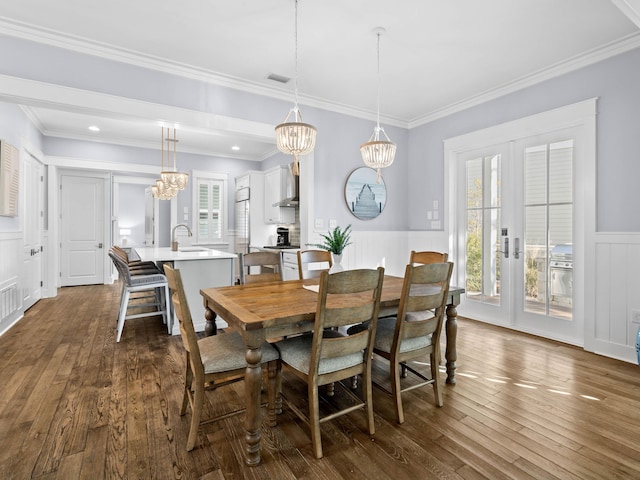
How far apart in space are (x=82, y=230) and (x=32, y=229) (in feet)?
5.85

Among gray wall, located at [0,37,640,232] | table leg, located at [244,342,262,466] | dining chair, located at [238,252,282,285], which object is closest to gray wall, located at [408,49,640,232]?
gray wall, located at [0,37,640,232]

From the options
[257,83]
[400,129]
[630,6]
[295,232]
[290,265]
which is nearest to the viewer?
[630,6]

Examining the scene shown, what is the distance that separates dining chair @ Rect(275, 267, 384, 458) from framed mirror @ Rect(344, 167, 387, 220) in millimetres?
2909

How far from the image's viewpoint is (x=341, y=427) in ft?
6.55

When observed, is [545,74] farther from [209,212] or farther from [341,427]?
[209,212]

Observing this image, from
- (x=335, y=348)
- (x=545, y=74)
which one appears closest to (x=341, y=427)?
(x=335, y=348)

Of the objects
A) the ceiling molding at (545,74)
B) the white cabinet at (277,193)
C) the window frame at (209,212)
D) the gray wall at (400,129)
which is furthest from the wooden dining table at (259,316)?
the window frame at (209,212)

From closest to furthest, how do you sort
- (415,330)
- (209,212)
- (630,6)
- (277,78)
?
1. (630,6)
2. (415,330)
3. (277,78)
4. (209,212)

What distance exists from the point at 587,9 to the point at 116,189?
8.34 m

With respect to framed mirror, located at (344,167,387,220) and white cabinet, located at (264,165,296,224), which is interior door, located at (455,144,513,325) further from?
white cabinet, located at (264,165,296,224)

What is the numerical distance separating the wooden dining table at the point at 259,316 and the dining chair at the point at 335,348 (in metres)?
0.15

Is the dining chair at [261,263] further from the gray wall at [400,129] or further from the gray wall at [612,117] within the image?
the gray wall at [612,117]

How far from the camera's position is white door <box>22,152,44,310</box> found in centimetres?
468

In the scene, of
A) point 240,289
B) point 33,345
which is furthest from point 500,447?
point 33,345
